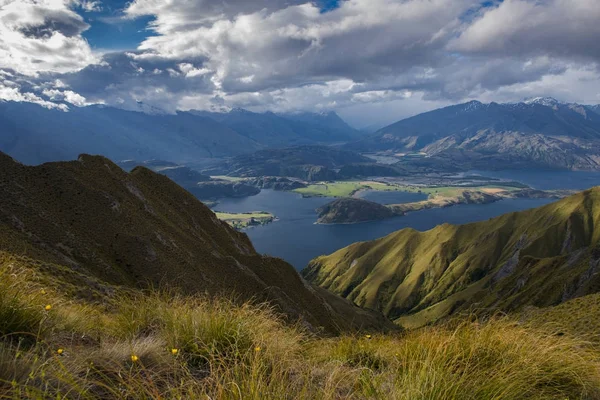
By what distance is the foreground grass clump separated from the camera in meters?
4.53

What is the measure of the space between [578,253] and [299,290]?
83500mm

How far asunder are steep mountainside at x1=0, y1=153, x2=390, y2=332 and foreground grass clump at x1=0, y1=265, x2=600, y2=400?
25.2m

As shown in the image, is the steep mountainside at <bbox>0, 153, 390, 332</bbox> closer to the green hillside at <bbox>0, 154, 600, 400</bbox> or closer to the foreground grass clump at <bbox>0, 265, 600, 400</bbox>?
the green hillside at <bbox>0, 154, 600, 400</bbox>

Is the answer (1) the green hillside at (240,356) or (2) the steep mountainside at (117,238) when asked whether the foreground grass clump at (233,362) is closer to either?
(1) the green hillside at (240,356)

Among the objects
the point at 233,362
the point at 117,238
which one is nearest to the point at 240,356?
the point at 233,362

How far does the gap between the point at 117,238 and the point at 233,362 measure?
168 ft

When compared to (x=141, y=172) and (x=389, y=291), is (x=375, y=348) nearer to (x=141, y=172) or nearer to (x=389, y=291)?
(x=141, y=172)

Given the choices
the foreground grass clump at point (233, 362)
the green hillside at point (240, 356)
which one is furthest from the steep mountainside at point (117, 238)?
the foreground grass clump at point (233, 362)

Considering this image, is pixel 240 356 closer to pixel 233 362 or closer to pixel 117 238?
pixel 233 362

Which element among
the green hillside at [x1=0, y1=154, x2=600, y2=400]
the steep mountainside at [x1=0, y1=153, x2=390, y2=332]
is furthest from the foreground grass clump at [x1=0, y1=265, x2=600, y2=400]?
the steep mountainside at [x1=0, y1=153, x2=390, y2=332]

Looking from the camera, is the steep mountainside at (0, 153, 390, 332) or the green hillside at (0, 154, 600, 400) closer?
the green hillside at (0, 154, 600, 400)

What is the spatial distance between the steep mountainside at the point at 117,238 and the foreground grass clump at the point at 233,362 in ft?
82.8

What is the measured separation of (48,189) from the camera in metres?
53.3

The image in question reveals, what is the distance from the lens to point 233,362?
20.1 ft
